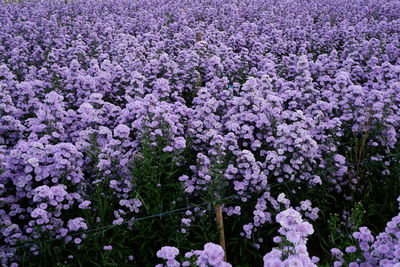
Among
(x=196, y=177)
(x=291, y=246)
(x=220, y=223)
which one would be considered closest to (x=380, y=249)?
(x=291, y=246)

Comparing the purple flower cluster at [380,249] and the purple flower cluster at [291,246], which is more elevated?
the purple flower cluster at [291,246]

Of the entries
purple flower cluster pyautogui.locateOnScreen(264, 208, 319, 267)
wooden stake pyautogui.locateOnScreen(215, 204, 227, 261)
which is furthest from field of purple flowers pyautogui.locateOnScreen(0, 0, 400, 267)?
wooden stake pyautogui.locateOnScreen(215, 204, 227, 261)

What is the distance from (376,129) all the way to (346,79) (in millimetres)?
1632

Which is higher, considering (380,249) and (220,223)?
(380,249)

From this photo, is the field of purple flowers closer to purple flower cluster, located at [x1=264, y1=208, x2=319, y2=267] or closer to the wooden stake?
purple flower cluster, located at [x1=264, y1=208, x2=319, y2=267]

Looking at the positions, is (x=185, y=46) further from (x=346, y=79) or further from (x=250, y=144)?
(x=250, y=144)

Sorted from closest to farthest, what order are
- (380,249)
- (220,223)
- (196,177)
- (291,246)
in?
(291,246) < (380,249) < (220,223) < (196,177)

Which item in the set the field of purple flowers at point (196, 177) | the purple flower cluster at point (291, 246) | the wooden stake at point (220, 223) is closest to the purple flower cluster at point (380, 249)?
the field of purple flowers at point (196, 177)

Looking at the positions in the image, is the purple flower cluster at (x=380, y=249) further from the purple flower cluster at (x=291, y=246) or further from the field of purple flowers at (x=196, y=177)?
Result: the purple flower cluster at (x=291, y=246)

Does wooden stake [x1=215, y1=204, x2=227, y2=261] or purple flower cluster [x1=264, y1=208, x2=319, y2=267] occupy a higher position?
purple flower cluster [x1=264, y1=208, x2=319, y2=267]

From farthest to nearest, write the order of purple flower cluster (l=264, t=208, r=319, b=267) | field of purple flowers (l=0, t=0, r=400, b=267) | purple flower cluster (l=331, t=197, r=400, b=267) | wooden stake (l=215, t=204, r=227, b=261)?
1. wooden stake (l=215, t=204, r=227, b=261)
2. field of purple flowers (l=0, t=0, r=400, b=267)
3. purple flower cluster (l=331, t=197, r=400, b=267)
4. purple flower cluster (l=264, t=208, r=319, b=267)

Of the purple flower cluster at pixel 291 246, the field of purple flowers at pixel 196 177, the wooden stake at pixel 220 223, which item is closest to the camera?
the purple flower cluster at pixel 291 246

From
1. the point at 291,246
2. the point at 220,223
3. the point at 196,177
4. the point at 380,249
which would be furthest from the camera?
the point at 196,177

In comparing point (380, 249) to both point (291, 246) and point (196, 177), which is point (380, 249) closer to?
point (291, 246)
